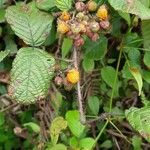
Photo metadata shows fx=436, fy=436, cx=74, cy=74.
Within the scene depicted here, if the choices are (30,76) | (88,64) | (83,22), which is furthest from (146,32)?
(30,76)

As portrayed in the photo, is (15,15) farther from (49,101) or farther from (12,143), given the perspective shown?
(12,143)

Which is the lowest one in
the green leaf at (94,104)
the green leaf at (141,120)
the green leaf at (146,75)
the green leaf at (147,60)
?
the green leaf at (94,104)

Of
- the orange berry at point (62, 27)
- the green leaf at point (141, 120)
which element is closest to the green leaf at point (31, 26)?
the orange berry at point (62, 27)

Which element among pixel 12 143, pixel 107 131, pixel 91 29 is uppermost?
pixel 91 29

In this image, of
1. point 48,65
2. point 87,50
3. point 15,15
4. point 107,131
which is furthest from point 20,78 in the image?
point 107,131

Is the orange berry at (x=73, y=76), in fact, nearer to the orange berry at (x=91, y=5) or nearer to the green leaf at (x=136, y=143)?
the orange berry at (x=91, y=5)

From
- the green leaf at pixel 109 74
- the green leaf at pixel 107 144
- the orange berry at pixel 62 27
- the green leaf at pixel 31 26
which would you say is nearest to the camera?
the orange berry at pixel 62 27
